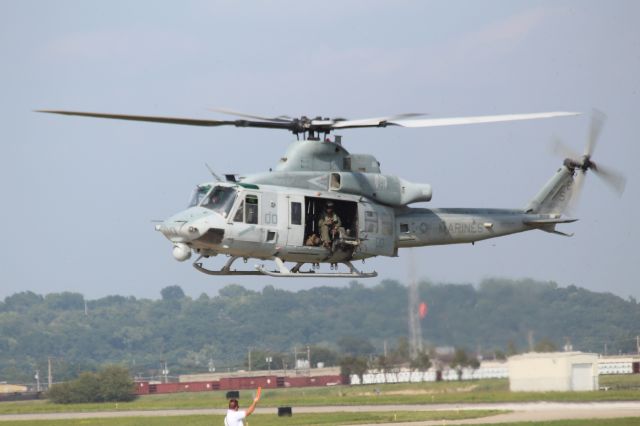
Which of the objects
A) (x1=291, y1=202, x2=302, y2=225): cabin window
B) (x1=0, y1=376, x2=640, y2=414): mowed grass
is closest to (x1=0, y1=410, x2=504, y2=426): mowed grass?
(x1=0, y1=376, x2=640, y2=414): mowed grass

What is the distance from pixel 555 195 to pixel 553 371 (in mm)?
8102

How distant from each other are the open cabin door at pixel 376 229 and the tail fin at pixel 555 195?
5421 millimetres

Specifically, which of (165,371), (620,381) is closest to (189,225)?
(620,381)

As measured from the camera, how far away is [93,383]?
67.7 m

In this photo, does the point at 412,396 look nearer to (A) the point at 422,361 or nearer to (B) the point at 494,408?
(A) the point at 422,361

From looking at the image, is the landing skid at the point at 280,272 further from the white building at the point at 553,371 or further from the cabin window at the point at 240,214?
the white building at the point at 553,371

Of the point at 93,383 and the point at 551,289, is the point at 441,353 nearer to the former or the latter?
the point at 551,289

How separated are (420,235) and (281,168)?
4921mm

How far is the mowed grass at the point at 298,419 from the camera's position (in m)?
39.5

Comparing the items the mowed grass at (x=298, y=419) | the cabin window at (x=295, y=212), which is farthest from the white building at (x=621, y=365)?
the cabin window at (x=295, y=212)

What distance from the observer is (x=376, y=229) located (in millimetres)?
33844

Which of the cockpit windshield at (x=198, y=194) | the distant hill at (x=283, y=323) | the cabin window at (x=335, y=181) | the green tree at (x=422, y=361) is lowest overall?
the green tree at (x=422, y=361)

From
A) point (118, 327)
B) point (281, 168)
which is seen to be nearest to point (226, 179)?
point (281, 168)

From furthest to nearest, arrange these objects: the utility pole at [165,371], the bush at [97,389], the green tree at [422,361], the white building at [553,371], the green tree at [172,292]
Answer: the green tree at [172,292] < the utility pole at [165,371] < the bush at [97,389] < the green tree at [422,361] < the white building at [553,371]
